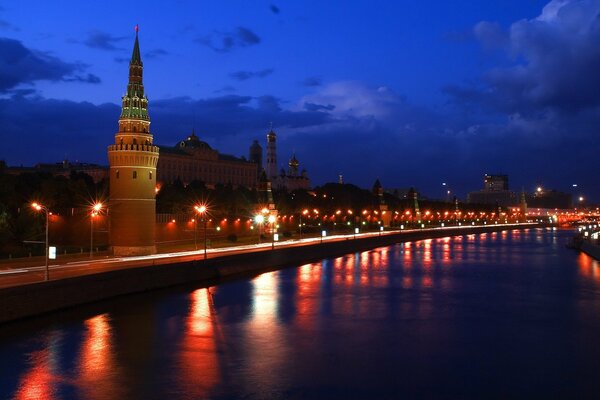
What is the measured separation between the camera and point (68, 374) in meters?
20.3

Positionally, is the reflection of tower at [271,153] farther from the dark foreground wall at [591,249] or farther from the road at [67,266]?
the road at [67,266]

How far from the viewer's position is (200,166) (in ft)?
497

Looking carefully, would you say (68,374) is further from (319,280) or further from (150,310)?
(319,280)

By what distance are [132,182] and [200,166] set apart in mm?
96902

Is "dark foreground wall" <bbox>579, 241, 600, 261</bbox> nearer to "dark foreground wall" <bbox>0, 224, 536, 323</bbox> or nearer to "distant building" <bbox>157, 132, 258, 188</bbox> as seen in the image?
"dark foreground wall" <bbox>0, 224, 536, 323</bbox>

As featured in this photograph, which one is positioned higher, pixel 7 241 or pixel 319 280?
pixel 7 241

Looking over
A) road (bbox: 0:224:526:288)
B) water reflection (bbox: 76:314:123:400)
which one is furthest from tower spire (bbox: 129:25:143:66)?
water reflection (bbox: 76:314:123:400)

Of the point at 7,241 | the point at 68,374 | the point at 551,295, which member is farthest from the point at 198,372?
the point at 7,241

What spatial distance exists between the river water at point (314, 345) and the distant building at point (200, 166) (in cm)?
10192

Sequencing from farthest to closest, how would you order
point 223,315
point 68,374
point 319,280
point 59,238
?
point 59,238, point 319,280, point 223,315, point 68,374

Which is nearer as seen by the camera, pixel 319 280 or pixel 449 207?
pixel 319 280

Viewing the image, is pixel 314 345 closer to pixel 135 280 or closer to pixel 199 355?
pixel 199 355

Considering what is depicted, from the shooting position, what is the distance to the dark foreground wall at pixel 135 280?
27328 mm

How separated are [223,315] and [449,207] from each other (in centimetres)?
15812
